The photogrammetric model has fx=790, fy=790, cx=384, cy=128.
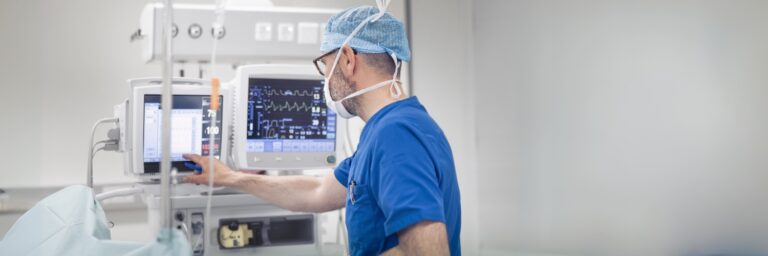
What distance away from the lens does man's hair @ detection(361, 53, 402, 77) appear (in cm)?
164

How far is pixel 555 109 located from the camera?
2697 mm

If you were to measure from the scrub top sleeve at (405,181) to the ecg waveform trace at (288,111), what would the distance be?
0.85 m

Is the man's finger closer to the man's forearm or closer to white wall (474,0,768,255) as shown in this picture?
the man's forearm

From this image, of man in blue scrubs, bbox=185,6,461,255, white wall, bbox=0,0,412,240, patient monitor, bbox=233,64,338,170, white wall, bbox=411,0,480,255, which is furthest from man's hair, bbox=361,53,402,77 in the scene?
white wall, bbox=411,0,480,255

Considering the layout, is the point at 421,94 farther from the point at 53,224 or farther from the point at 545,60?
the point at 53,224

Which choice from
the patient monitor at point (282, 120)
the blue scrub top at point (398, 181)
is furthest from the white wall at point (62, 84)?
the blue scrub top at point (398, 181)

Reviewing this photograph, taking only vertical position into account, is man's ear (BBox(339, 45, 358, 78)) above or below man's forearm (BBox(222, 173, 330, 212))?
above

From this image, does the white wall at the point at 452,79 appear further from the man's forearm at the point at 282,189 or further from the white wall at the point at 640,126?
the man's forearm at the point at 282,189

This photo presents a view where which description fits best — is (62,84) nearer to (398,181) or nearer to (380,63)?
(380,63)

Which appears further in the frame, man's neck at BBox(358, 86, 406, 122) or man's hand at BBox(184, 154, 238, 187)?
man's hand at BBox(184, 154, 238, 187)

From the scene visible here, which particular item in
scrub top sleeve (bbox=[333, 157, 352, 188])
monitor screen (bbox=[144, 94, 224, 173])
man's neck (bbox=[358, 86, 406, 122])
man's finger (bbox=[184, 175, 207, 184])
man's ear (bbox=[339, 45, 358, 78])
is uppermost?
man's ear (bbox=[339, 45, 358, 78])

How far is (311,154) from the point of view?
229cm

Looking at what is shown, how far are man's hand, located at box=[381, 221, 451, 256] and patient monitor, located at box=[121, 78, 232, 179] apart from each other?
0.84 metres

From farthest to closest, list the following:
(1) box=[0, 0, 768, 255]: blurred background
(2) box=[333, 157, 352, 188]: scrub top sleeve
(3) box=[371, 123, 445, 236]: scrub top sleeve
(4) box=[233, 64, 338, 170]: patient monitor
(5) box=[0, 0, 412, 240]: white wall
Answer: (5) box=[0, 0, 412, 240]: white wall
(4) box=[233, 64, 338, 170]: patient monitor
(1) box=[0, 0, 768, 255]: blurred background
(2) box=[333, 157, 352, 188]: scrub top sleeve
(3) box=[371, 123, 445, 236]: scrub top sleeve
